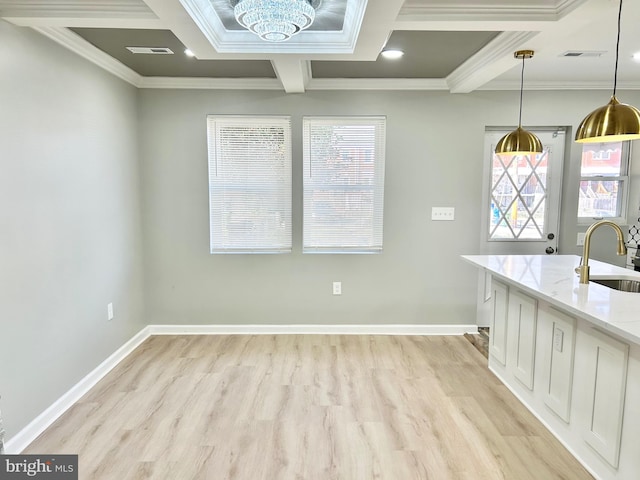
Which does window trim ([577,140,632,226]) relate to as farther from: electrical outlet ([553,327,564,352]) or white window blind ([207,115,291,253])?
white window blind ([207,115,291,253])

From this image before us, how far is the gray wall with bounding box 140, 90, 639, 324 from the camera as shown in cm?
390

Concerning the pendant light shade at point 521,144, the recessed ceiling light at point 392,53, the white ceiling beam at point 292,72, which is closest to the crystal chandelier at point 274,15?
the white ceiling beam at point 292,72

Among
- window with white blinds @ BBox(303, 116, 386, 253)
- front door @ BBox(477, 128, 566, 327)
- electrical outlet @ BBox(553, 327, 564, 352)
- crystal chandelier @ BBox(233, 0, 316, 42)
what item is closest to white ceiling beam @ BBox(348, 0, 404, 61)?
crystal chandelier @ BBox(233, 0, 316, 42)

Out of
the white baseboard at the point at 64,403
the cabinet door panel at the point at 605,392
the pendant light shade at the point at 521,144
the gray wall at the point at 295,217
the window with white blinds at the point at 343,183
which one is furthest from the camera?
the window with white blinds at the point at 343,183

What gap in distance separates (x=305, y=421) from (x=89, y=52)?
3044 mm

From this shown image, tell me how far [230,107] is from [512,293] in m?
3.02

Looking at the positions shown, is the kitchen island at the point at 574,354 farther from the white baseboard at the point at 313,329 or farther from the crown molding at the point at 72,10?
the crown molding at the point at 72,10

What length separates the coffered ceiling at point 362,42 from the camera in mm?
2164

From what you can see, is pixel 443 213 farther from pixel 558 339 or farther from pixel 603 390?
pixel 603 390

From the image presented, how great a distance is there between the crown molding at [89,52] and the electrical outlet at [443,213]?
3.13m

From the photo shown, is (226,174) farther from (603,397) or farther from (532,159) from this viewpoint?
(603,397)

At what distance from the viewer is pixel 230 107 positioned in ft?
12.8

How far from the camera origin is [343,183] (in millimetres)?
3982

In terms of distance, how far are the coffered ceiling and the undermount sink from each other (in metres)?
1.58
